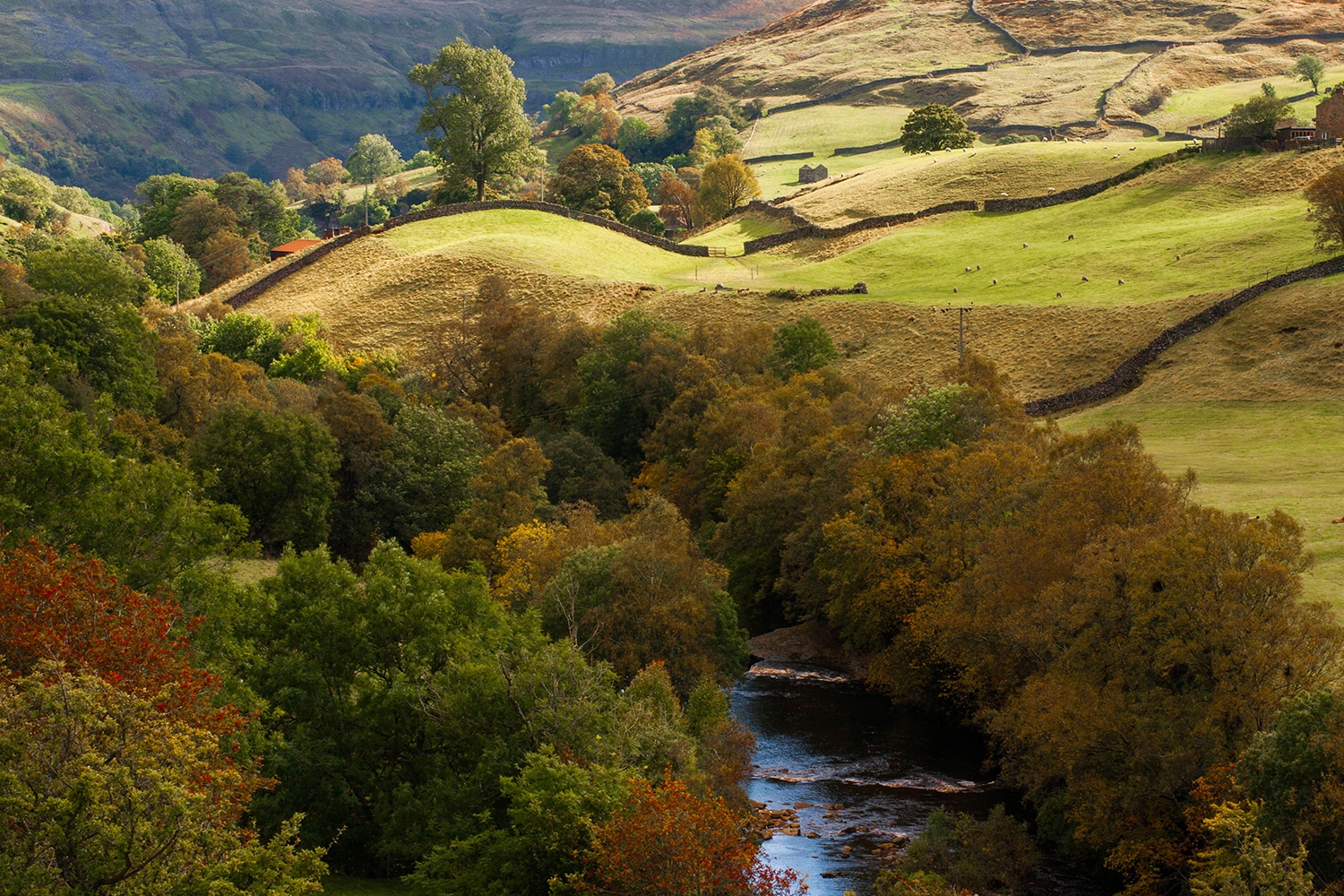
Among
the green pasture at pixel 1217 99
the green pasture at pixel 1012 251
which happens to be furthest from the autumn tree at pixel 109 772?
the green pasture at pixel 1217 99

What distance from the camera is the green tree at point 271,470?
6781 cm

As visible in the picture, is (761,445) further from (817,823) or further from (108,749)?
(108,749)

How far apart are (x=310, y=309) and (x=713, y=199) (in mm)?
57493

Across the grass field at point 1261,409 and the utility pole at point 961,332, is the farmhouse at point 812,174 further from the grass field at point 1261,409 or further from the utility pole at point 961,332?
the grass field at point 1261,409

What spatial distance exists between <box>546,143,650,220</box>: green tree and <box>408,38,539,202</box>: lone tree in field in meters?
14.0

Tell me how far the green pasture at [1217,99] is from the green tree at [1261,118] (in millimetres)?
57035

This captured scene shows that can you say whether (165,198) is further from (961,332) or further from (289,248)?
(961,332)

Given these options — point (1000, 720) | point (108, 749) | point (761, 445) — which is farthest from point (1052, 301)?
point (108, 749)

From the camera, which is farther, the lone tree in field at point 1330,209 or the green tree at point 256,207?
the green tree at point 256,207

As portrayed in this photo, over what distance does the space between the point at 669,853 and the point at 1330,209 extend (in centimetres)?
6988

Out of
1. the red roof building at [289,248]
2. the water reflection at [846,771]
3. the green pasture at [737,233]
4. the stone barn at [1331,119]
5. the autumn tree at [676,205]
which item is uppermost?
the stone barn at [1331,119]

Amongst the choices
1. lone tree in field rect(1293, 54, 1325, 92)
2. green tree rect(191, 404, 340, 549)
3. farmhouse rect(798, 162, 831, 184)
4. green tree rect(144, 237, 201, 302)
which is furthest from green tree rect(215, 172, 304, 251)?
lone tree in field rect(1293, 54, 1325, 92)

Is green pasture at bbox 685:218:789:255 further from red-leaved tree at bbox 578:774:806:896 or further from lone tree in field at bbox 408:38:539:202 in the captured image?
red-leaved tree at bbox 578:774:806:896

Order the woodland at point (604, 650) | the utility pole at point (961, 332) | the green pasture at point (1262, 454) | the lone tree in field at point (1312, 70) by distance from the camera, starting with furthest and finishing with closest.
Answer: the lone tree in field at point (1312, 70) < the utility pole at point (961, 332) < the green pasture at point (1262, 454) < the woodland at point (604, 650)
